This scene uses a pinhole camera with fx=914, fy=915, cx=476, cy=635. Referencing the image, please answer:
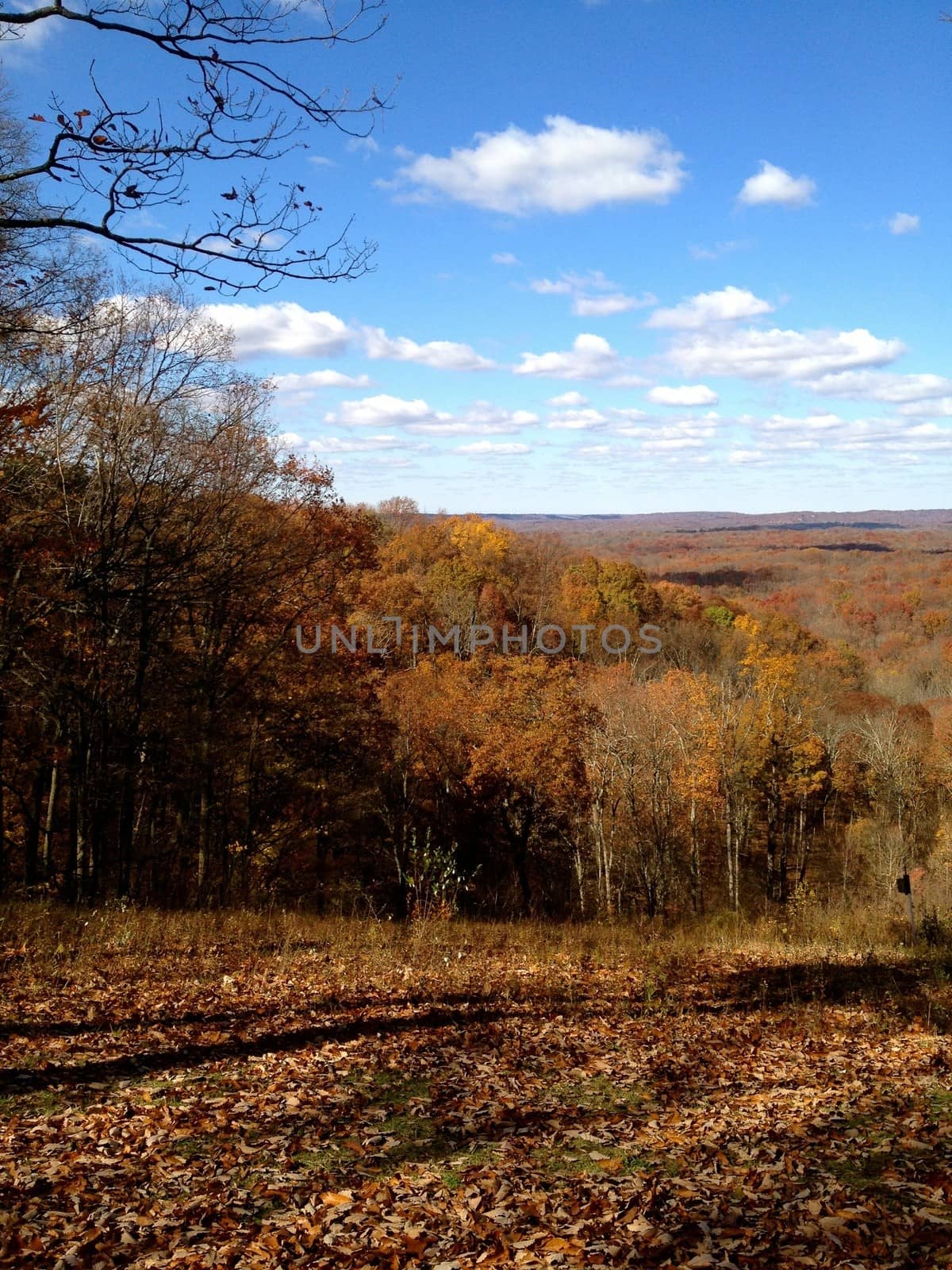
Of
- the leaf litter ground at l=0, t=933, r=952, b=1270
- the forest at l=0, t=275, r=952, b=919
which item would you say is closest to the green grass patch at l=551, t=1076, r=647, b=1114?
the leaf litter ground at l=0, t=933, r=952, b=1270

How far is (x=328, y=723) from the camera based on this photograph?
20.7 meters

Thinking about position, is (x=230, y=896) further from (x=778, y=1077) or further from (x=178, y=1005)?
(x=778, y=1077)

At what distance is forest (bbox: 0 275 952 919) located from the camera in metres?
13.0

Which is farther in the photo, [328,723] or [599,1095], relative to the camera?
[328,723]

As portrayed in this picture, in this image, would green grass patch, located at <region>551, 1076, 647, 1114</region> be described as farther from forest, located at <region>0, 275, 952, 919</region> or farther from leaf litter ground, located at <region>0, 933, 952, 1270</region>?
forest, located at <region>0, 275, 952, 919</region>

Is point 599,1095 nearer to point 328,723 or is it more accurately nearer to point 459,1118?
point 459,1118

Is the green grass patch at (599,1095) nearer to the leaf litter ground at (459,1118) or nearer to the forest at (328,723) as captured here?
the leaf litter ground at (459,1118)

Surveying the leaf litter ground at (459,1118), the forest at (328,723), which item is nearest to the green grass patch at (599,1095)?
the leaf litter ground at (459,1118)

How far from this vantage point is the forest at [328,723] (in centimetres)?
1295

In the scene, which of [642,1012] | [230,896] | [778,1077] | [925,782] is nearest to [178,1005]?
[642,1012]

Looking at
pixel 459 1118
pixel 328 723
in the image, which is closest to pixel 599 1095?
pixel 459 1118

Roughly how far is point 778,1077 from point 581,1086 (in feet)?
4.91

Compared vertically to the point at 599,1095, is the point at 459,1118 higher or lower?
higher

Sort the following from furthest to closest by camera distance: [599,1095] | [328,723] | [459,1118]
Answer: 1. [328,723]
2. [599,1095]
3. [459,1118]
